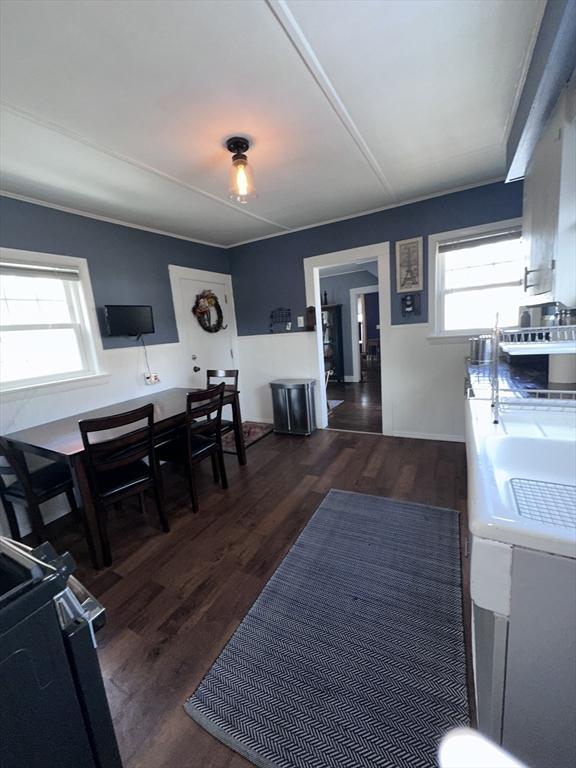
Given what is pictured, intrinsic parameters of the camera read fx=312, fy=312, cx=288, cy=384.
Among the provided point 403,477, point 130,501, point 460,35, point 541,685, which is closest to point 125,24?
point 460,35

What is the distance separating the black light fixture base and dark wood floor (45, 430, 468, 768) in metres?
2.42

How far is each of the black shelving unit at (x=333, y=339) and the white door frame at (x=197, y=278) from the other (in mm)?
2718

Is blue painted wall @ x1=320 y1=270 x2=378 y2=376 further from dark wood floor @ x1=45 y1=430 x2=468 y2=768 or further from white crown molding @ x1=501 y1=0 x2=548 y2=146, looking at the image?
white crown molding @ x1=501 y1=0 x2=548 y2=146

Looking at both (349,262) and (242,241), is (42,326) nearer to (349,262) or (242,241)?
(242,241)

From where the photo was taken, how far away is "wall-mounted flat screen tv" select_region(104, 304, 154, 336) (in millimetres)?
2809

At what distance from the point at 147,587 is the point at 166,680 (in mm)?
546

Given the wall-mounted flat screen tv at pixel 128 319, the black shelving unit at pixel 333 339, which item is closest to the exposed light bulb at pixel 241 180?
the wall-mounted flat screen tv at pixel 128 319

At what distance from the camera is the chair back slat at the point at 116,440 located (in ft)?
5.74

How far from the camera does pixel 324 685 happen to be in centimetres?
121

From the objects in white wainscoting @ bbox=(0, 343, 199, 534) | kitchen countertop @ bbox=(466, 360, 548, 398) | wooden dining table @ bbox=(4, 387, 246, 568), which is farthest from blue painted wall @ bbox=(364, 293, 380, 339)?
wooden dining table @ bbox=(4, 387, 246, 568)

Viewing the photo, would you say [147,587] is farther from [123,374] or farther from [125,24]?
[125,24]

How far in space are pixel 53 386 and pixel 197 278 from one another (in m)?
2.00

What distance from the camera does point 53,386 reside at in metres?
2.47

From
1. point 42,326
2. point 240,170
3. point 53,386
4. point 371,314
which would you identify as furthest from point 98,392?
point 371,314
